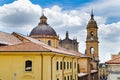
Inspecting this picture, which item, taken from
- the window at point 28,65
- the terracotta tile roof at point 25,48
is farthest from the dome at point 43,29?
the window at point 28,65

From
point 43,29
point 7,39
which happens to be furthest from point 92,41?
point 7,39

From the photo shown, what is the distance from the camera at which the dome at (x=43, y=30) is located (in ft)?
186

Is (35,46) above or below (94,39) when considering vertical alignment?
below

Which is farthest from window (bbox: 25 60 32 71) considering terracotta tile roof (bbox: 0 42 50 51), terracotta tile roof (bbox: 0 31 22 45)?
terracotta tile roof (bbox: 0 31 22 45)

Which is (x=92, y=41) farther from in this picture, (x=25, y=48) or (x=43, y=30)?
(x=25, y=48)

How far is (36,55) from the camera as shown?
31.2m

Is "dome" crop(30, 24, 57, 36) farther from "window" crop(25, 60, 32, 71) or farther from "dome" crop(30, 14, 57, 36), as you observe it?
"window" crop(25, 60, 32, 71)

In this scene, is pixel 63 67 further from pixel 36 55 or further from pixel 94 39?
pixel 94 39

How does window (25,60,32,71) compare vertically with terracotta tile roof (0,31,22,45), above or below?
below

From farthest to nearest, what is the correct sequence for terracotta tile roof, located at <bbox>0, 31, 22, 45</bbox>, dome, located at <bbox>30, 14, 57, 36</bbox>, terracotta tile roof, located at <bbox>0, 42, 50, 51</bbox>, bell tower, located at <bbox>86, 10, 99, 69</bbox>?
bell tower, located at <bbox>86, 10, 99, 69</bbox>, dome, located at <bbox>30, 14, 57, 36</bbox>, terracotta tile roof, located at <bbox>0, 31, 22, 45</bbox>, terracotta tile roof, located at <bbox>0, 42, 50, 51</bbox>

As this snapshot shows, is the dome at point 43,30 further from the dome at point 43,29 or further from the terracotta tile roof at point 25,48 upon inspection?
the terracotta tile roof at point 25,48

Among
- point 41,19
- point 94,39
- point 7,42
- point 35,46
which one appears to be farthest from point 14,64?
point 94,39

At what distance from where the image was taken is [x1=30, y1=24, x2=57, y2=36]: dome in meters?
56.6

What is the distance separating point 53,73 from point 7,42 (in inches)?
308
